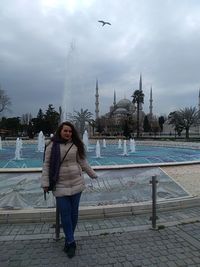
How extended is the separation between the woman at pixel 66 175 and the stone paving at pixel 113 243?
40cm

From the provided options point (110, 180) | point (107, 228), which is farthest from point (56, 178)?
point (110, 180)

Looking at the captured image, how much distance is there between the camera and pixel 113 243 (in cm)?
616

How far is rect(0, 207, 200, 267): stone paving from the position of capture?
5.37 metres

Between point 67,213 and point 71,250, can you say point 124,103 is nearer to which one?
point 67,213

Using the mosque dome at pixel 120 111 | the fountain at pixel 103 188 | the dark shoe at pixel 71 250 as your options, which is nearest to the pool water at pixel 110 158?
the fountain at pixel 103 188

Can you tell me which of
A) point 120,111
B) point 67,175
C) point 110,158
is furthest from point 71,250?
point 120,111

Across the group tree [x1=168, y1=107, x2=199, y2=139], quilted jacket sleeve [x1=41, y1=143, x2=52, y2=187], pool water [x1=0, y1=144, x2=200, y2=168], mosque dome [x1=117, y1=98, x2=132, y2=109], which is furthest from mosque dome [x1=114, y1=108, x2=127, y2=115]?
quilted jacket sleeve [x1=41, y1=143, x2=52, y2=187]

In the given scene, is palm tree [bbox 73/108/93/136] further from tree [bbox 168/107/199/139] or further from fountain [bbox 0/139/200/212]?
fountain [bbox 0/139/200/212]

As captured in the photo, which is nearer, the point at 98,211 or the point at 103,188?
the point at 98,211

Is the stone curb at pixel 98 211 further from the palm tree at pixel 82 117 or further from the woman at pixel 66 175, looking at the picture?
the palm tree at pixel 82 117

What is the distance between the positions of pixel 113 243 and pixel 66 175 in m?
1.43

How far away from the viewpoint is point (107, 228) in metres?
7.00

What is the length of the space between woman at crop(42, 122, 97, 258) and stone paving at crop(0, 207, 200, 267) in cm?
40

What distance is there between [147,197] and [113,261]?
3.55m
